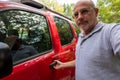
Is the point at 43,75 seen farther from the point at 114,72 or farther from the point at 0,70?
the point at 0,70

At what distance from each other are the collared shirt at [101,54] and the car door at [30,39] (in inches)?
22.4

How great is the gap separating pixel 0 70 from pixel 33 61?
1431mm

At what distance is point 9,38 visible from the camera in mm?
3129

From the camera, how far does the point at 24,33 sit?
348 centimetres

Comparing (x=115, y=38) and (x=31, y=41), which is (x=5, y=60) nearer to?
(x=115, y=38)

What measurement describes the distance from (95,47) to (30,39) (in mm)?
1087

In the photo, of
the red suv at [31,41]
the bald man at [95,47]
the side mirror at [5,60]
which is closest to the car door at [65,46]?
the red suv at [31,41]

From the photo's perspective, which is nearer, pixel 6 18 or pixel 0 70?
→ pixel 0 70

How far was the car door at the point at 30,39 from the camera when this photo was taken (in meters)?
3.03

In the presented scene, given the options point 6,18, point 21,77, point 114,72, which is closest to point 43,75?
point 21,77

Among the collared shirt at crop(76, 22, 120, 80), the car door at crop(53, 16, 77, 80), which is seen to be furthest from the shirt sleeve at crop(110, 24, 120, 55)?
the car door at crop(53, 16, 77, 80)

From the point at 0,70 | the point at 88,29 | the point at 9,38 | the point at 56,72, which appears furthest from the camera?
the point at 56,72

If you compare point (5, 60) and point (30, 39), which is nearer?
point (5, 60)

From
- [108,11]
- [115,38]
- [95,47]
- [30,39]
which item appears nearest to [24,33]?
[30,39]
